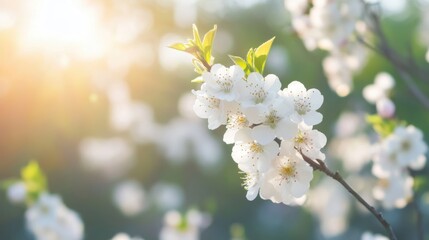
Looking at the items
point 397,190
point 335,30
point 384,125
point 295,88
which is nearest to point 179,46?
point 295,88

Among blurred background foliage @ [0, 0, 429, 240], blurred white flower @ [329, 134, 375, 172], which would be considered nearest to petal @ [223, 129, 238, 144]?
blurred background foliage @ [0, 0, 429, 240]

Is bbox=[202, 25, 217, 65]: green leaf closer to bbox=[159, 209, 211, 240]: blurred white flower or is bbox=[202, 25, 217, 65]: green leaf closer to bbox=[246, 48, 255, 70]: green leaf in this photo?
bbox=[246, 48, 255, 70]: green leaf

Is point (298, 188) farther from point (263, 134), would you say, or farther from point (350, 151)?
point (350, 151)

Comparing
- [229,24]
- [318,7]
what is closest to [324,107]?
[229,24]

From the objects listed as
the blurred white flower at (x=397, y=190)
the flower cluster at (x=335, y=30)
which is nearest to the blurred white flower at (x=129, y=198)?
the flower cluster at (x=335, y=30)

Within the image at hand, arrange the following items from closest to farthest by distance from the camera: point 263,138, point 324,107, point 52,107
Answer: point 263,138 < point 52,107 < point 324,107

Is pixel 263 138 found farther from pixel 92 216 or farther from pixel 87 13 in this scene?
pixel 92 216

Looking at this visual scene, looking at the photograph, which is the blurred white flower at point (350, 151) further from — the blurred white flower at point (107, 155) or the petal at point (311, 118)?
the petal at point (311, 118)
